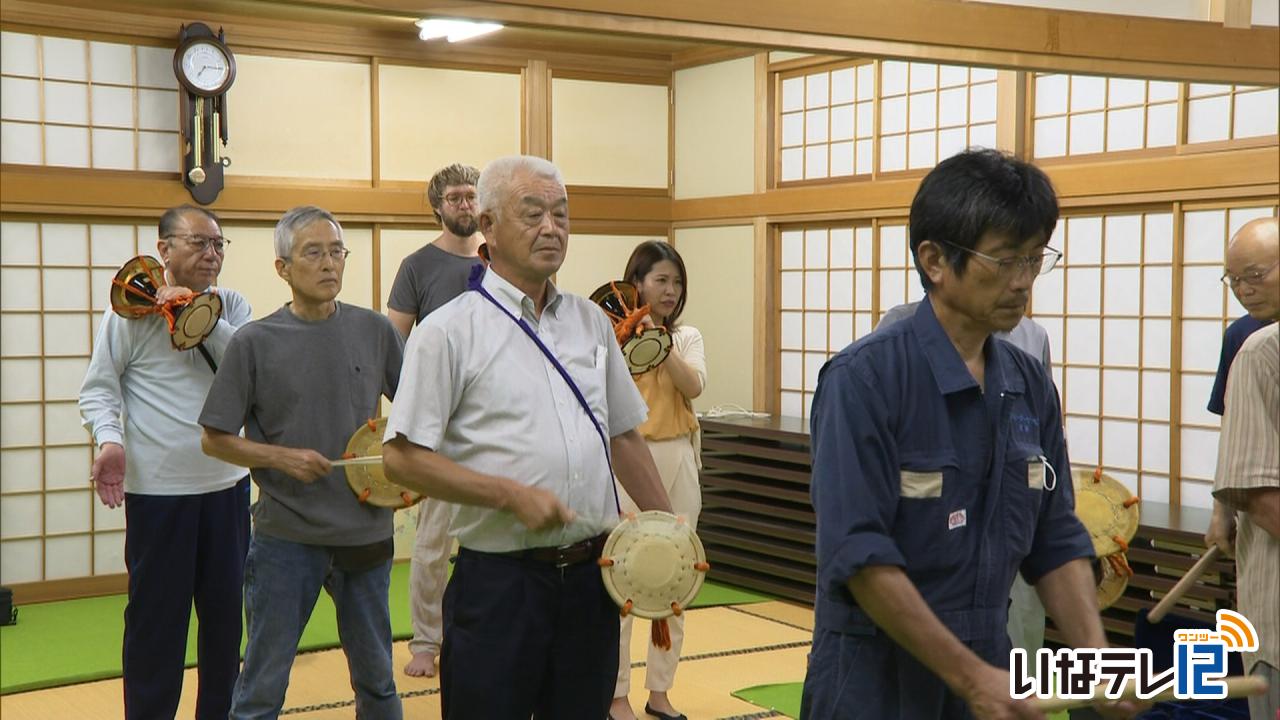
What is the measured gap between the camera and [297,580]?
10.7 feet

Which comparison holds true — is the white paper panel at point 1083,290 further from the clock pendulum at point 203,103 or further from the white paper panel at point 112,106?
the white paper panel at point 112,106

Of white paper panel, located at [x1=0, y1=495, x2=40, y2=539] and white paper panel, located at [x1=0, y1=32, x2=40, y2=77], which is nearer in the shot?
white paper panel, located at [x1=0, y1=32, x2=40, y2=77]

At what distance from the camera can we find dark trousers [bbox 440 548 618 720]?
245 cm

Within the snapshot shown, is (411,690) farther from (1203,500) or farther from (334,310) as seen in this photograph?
(1203,500)

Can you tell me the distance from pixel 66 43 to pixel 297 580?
3.92 metres

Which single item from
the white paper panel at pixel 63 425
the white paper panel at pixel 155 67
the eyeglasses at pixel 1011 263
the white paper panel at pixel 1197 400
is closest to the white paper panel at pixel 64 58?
the white paper panel at pixel 155 67

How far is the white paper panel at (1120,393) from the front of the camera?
5.49m

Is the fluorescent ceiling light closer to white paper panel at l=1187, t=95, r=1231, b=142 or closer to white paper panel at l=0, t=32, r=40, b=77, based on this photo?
white paper panel at l=0, t=32, r=40, b=77

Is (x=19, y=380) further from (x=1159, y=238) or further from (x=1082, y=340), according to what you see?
(x=1159, y=238)

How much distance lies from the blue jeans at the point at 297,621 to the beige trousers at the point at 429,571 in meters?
1.23

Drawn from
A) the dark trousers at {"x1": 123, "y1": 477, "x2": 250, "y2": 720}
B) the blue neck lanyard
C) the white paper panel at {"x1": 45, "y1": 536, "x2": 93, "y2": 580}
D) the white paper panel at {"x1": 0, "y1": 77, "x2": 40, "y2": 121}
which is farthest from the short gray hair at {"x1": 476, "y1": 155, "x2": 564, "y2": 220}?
the white paper panel at {"x1": 45, "y1": 536, "x2": 93, "y2": 580}

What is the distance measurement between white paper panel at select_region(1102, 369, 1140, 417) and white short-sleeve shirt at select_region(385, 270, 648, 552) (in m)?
3.58

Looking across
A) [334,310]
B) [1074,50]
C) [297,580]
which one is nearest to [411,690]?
[297,580]

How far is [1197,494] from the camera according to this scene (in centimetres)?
522
